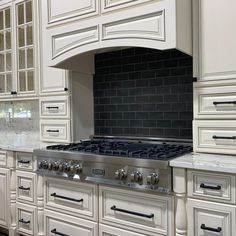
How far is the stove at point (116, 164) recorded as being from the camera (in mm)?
1690

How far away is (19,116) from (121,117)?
150cm

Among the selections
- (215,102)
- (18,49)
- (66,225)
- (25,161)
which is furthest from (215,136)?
(18,49)

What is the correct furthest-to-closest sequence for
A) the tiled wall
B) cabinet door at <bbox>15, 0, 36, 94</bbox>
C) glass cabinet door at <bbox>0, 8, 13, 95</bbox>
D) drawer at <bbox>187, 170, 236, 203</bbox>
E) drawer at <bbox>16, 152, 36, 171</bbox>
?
glass cabinet door at <bbox>0, 8, 13, 95</bbox> → cabinet door at <bbox>15, 0, 36, 94</bbox> → drawer at <bbox>16, 152, 36, 171</bbox> → the tiled wall → drawer at <bbox>187, 170, 236, 203</bbox>

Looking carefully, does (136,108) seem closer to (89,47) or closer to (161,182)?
(89,47)

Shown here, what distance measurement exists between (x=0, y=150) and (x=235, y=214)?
214 cm

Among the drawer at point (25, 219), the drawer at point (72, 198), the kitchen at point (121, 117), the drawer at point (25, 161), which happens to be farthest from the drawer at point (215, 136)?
the drawer at point (25, 219)

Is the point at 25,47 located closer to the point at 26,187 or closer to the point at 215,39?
the point at 26,187

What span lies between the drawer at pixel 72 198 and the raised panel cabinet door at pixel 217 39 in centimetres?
111

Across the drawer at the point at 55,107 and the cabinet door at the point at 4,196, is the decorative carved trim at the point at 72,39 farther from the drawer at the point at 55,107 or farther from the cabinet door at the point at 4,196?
the cabinet door at the point at 4,196

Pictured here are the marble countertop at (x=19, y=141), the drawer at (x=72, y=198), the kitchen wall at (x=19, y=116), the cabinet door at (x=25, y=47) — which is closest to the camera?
the drawer at (x=72, y=198)

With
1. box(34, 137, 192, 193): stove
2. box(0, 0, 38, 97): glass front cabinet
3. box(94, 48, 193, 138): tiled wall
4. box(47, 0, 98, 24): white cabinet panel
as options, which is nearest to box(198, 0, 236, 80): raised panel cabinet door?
box(94, 48, 193, 138): tiled wall

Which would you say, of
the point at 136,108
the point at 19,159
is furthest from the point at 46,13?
the point at 19,159

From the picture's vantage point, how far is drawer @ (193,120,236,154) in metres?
1.75

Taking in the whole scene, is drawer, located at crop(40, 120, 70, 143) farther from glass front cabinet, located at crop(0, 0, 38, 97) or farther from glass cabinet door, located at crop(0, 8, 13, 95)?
glass cabinet door, located at crop(0, 8, 13, 95)
